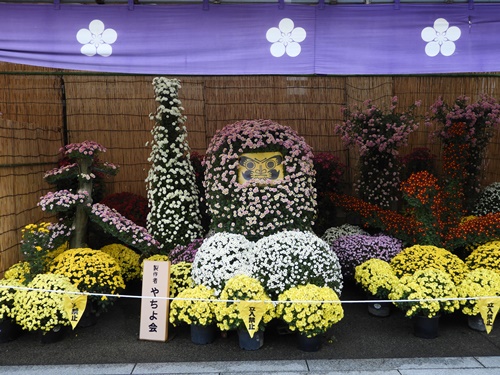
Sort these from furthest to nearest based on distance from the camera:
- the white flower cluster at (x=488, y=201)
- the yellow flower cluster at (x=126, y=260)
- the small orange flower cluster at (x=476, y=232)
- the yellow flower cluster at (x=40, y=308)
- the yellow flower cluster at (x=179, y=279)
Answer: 1. the white flower cluster at (x=488, y=201)
2. the yellow flower cluster at (x=126, y=260)
3. the small orange flower cluster at (x=476, y=232)
4. the yellow flower cluster at (x=179, y=279)
5. the yellow flower cluster at (x=40, y=308)

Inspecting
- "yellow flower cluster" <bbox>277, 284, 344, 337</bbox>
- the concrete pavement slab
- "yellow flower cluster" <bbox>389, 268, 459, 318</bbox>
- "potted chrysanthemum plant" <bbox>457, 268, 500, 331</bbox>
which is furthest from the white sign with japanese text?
"potted chrysanthemum plant" <bbox>457, 268, 500, 331</bbox>

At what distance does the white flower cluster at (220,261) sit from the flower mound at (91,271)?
93 cm

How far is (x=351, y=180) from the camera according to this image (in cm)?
777

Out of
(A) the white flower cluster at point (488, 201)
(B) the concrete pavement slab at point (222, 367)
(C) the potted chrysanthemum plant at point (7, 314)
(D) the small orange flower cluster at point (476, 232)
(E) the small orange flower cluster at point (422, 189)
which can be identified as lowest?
(B) the concrete pavement slab at point (222, 367)

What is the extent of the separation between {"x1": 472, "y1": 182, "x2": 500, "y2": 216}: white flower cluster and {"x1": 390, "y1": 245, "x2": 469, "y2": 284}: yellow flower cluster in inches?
74.6

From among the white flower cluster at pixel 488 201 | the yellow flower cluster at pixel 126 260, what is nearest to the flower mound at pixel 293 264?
the yellow flower cluster at pixel 126 260

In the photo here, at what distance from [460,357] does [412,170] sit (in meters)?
3.70

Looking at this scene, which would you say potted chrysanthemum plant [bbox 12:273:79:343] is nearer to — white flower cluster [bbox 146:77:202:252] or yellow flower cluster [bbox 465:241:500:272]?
white flower cluster [bbox 146:77:202:252]

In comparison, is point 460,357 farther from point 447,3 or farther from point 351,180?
Answer: point 351,180

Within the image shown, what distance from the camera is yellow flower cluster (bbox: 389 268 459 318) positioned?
4.59m

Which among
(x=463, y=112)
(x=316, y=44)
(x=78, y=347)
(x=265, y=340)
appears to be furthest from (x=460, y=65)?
(x=78, y=347)

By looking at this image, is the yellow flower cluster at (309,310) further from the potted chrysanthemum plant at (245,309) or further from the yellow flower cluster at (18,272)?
the yellow flower cluster at (18,272)

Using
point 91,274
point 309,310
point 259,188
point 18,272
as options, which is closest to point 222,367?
point 309,310

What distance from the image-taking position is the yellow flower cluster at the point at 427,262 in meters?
5.19
